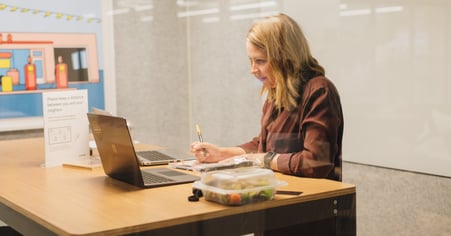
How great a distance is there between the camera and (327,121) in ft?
6.94

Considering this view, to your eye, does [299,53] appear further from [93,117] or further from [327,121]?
[93,117]

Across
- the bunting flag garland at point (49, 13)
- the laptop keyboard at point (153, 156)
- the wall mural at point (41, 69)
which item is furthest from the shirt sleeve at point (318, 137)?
the bunting flag garland at point (49, 13)

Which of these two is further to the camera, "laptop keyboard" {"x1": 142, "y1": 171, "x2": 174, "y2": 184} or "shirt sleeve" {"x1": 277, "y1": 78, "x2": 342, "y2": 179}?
"shirt sleeve" {"x1": 277, "y1": 78, "x2": 342, "y2": 179}

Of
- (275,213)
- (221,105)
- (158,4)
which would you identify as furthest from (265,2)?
(275,213)

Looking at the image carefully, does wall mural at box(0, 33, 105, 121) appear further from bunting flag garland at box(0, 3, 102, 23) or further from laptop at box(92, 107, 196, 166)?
laptop at box(92, 107, 196, 166)

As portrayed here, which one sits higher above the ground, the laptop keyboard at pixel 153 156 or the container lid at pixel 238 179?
the container lid at pixel 238 179

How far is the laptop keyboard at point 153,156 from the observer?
243 centimetres

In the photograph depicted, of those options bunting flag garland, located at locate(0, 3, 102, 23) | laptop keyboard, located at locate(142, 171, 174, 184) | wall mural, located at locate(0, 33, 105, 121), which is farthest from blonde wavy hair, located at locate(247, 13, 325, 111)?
bunting flag garland, located at locate(0, 3, 102, 23)

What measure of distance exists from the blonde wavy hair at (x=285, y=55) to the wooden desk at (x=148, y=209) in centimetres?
37

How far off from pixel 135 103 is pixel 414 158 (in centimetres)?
193

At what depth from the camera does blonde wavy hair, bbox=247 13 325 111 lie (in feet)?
7.41

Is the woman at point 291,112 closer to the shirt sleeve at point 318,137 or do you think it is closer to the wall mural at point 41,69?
the shirt sleeve at point 318,137

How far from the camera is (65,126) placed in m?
2.48

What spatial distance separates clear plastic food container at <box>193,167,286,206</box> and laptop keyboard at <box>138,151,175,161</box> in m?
0.74
